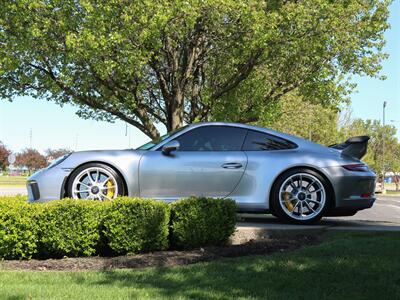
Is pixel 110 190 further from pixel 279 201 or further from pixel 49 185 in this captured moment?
pixel 279 201

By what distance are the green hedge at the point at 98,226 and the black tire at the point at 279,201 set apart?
43.2 inches

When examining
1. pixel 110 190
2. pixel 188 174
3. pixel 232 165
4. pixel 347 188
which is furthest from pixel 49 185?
pixel 347 188

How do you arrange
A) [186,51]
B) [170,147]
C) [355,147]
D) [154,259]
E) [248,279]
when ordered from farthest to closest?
[186,51] < [355,147] < [170,147] < [154,259] < [248,279]

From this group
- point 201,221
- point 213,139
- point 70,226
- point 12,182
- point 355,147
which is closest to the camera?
point 70,226

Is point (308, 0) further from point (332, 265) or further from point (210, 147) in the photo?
point (332, 265)

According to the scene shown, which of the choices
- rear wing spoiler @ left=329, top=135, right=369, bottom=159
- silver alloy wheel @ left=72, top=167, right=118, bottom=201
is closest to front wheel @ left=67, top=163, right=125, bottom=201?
silver alloy wheel @ left=72, top=167, right=118, bottom=201

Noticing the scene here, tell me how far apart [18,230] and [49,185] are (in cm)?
132

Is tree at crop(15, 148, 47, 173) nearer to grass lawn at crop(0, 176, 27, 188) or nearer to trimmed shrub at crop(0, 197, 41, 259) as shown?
grass lawn at crop(0, 176, 27, 188)

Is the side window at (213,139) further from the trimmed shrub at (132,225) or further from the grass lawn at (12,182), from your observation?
the grass lawn at (12,182)

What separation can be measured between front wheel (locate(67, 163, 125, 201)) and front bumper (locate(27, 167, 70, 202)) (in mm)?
114

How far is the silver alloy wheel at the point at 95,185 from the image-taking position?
6184mm

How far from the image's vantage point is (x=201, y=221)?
17.3 feet

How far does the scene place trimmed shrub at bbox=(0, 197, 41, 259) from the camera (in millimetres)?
4910

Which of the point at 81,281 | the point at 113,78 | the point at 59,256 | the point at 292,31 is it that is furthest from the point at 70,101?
the point at 81,281
